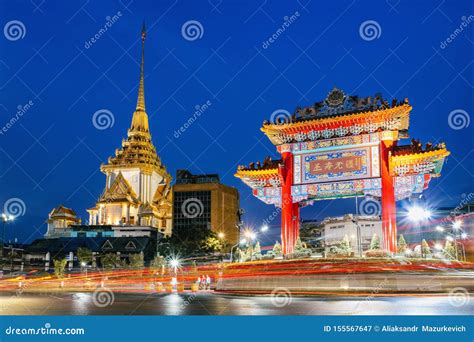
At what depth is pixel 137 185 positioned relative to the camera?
8844 centimetres

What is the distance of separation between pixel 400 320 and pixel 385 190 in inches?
568

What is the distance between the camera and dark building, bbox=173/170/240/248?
94.4 m

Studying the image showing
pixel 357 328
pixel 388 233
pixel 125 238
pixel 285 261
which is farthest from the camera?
pixel 125 238

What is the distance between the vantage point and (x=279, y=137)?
97.4 ft

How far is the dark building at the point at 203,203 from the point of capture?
9444 centimetres

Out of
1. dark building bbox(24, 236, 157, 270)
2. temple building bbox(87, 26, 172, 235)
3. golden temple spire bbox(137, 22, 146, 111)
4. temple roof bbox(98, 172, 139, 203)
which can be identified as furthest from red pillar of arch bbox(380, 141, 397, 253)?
golden temple spire bbox(137, 22, 146, 111)

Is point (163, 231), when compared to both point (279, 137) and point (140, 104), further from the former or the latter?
point (279, 137)

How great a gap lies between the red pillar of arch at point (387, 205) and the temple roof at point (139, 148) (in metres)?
65.8

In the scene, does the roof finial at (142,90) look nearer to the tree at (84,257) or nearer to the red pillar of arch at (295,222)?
the tree at (84,257)

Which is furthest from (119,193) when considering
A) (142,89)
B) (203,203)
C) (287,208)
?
(287,208)

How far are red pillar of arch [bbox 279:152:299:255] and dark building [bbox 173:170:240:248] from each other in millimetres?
65368

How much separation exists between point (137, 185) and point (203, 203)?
44.4 ft

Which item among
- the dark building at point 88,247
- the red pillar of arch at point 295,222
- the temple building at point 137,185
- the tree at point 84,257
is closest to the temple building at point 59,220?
the temple building at point 137,185

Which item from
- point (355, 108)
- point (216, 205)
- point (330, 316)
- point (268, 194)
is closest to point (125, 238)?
point (216, 205)
